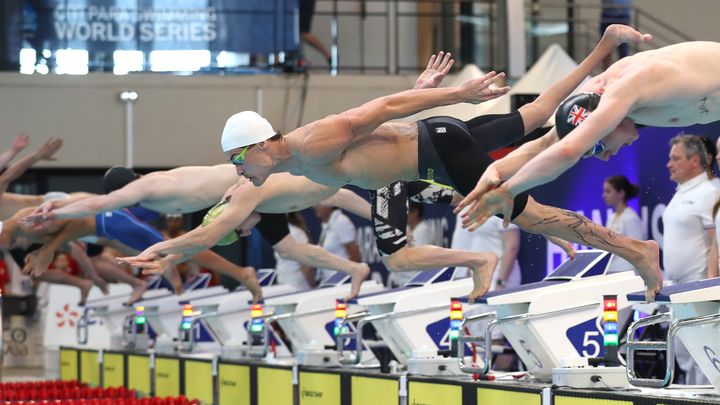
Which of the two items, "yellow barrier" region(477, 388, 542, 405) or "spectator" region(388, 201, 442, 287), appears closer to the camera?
"yellow barrier" region(477, 388, 542, 405)

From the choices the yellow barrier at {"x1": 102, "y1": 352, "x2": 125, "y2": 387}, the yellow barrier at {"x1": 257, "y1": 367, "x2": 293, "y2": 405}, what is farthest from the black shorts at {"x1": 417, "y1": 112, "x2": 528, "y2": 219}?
the yellow barrier at {"x1": 102, "y1": 352, "x2": 125, "y2": 387}

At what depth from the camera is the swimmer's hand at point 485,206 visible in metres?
4.25

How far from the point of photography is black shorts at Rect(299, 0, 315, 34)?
1493 cm

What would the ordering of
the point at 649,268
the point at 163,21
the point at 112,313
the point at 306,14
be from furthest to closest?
the point at 306,14 → the point at 163,21 → the point at 112,313 → the point at 649,268

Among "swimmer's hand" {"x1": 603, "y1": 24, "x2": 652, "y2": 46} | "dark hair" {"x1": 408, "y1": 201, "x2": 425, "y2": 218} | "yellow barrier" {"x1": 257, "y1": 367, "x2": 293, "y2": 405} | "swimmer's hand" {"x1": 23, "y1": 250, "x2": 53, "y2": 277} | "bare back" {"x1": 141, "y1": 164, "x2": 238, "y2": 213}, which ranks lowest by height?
"yellow barrier" {"x1": 257, "y1": 367, "x2": 293, "y2": 405}

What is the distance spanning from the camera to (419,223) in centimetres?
A: 1039

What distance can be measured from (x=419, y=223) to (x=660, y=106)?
5590 mm

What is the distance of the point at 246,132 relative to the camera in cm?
589

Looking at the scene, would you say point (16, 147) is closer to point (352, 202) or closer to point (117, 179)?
point (117, 179)

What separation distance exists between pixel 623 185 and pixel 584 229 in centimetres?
251

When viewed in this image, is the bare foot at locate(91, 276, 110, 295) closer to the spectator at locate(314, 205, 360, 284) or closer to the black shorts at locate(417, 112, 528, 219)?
the spectator at locate(314, 205, 360, 284)

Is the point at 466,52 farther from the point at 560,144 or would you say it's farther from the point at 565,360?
the point at 560,144

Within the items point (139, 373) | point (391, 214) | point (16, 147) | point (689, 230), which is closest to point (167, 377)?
point (139, 373)

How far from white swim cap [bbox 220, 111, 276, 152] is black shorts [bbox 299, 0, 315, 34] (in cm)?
903
